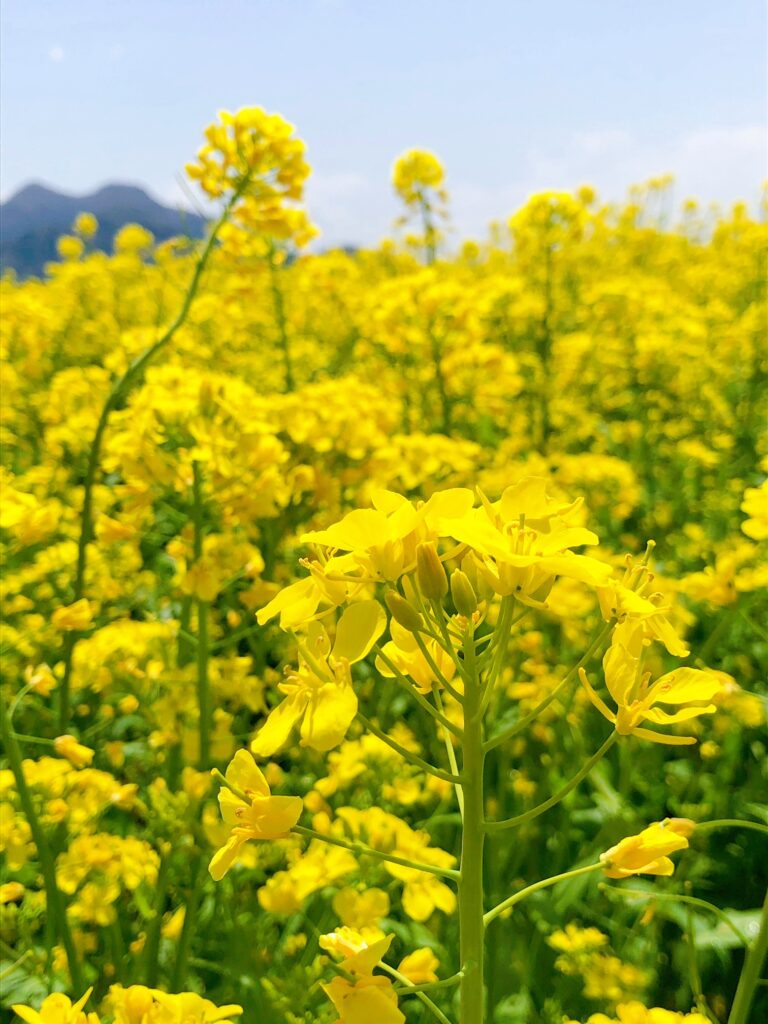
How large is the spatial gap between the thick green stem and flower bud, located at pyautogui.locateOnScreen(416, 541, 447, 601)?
0.06 m

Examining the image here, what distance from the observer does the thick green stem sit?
2.60 ft

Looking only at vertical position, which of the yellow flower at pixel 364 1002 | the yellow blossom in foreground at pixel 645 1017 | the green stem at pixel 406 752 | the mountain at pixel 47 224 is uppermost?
the mountain at pixel 47 224

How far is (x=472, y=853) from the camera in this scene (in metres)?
0.81

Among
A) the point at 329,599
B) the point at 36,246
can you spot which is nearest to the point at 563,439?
the point at 329,599

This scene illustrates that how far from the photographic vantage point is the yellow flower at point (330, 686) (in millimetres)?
772

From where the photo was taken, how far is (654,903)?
1764 millimetres

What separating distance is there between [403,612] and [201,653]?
1.15 metres

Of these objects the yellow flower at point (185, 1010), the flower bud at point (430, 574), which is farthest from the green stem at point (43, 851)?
the flower bud at point (430, 574)

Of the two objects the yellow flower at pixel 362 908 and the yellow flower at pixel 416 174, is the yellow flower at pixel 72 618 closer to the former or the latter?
the yellow flower at pixel 362 908

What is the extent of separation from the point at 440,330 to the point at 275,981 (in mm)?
2676

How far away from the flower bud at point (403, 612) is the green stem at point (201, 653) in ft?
3.67

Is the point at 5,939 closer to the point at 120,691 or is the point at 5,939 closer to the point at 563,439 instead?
the point at 120,691

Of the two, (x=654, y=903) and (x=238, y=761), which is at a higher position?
(x=238, y=761)

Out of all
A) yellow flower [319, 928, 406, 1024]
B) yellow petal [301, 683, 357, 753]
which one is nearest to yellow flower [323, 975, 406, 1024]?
yellow flower [319, 928, 406, 1024]
